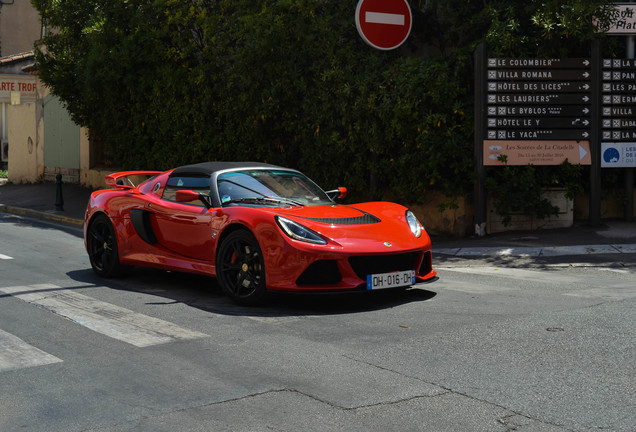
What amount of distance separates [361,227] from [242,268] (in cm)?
117

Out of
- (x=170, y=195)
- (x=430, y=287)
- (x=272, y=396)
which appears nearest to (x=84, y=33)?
(x=170, y=195)

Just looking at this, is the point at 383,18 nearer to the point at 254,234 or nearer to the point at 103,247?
the point at 103,247

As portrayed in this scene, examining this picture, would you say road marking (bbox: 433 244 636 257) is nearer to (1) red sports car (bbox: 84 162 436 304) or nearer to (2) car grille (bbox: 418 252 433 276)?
(1) red sports car (bbox: 84 162 436 304)

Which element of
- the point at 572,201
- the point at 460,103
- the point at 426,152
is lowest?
the point at 572,201

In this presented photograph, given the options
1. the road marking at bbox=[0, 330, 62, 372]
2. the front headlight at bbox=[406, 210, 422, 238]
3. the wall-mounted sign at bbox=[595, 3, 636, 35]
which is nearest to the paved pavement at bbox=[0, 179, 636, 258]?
the wall-mounted sign at bbox=[595, 3, 636, 35]

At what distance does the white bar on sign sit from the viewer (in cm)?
1325

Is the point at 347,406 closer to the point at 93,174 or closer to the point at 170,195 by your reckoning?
the point at 170,195

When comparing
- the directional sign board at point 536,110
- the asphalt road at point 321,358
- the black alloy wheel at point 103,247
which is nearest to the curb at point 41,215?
the black alloy wheel at point 103,247

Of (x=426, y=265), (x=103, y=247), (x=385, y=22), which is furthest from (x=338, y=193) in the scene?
(x=385, y=22)

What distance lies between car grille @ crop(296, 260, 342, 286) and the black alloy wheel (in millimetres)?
2899

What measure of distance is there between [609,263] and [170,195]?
5.50 m

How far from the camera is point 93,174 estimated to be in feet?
76.4

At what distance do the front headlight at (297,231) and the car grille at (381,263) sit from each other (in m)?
0.35

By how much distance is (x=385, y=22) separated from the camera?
13.3m
